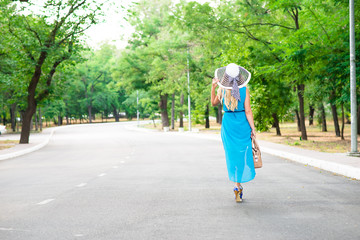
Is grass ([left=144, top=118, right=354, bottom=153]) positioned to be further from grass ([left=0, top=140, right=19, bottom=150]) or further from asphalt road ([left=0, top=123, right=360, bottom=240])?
grass ([left=0, top=140, right=19, bottom=150])

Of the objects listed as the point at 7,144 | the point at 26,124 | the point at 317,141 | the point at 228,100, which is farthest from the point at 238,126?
the point at 7,144

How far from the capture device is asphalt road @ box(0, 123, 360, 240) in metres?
5.41

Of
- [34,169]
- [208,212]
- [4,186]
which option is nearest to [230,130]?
[208,212]

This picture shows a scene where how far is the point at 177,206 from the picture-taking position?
7.05 m

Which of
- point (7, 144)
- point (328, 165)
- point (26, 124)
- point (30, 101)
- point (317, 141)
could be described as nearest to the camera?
point (328, 165)

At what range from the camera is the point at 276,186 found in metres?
9.16

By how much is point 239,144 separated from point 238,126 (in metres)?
0.28

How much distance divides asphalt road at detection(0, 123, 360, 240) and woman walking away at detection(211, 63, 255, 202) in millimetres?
543

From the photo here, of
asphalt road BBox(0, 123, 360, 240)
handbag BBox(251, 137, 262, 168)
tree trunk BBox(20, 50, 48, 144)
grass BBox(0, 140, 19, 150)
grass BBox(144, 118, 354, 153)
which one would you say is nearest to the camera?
asphalt road BBox(0, 123, 360, 240)

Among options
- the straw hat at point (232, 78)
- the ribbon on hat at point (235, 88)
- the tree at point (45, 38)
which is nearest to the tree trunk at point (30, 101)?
the tree at point (45, 38)

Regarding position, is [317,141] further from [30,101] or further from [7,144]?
[7,144]

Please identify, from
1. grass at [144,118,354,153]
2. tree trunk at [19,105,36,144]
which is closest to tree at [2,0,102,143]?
tree trunk at [19,105,36,144]

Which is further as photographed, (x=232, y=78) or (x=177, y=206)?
(x=232, y=78)

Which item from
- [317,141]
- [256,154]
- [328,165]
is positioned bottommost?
[317,141]
